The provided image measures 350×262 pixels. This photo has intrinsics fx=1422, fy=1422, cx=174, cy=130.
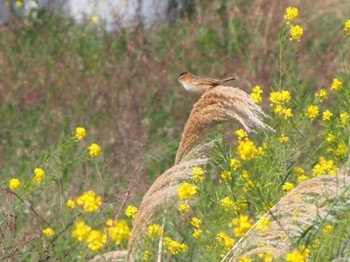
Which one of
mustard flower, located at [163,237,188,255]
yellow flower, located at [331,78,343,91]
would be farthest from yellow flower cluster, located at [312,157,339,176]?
mustard flower, located at [163,237,188,255]

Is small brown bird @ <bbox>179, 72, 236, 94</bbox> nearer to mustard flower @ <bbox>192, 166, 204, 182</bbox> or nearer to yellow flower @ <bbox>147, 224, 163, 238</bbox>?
mustard flower @ <bbox>192, 166, 204, 182</bbox>

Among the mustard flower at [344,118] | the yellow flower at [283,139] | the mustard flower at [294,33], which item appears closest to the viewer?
the mustard flower at [344,118]

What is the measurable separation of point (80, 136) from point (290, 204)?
1.80 meters

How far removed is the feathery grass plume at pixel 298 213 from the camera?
516 cm

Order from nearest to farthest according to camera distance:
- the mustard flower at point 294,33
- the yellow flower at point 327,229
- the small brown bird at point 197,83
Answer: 1. the yellow flower at point 327,229
2. the mustard flower at point 294,33
3. the small brown bird at point 197,83

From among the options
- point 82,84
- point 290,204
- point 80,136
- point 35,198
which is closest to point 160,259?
point 290,204

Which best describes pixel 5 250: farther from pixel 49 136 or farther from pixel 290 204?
pixel 49 136

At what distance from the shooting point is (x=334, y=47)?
1299 centimetres

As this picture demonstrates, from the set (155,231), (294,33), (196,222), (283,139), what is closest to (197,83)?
(294,33)

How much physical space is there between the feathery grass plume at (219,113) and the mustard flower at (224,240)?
14.4 inches

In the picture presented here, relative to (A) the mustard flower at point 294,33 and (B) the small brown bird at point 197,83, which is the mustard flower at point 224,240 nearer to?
(A) the mustard flower at point 294,33

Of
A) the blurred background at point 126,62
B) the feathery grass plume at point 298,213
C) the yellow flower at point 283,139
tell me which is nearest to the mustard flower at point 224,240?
the feathery grass plume at point 298,213

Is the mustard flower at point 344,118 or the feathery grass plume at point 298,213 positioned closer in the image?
the feathery grass plume at point 298,213

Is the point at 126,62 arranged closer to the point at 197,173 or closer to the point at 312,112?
the point at 312,112
